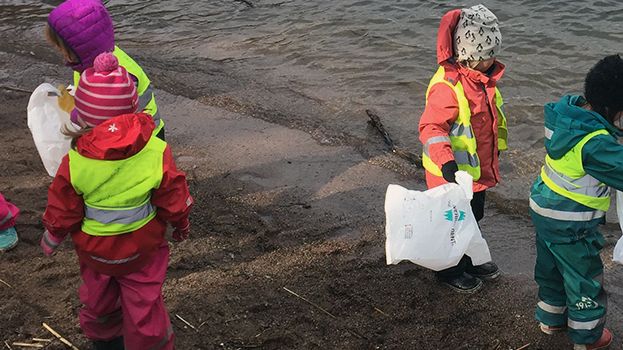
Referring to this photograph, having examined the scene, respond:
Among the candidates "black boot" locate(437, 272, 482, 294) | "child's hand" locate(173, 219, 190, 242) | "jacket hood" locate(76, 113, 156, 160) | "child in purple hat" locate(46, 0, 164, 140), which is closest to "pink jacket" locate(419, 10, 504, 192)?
"black boot" locate(437, 272, 482, 294)

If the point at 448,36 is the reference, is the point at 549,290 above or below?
below

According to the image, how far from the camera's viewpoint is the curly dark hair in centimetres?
316

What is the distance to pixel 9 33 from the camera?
11438 mm

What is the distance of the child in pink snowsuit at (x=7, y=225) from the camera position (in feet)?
14.7

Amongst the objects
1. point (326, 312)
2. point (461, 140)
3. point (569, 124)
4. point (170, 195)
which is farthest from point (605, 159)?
point (170, 195)

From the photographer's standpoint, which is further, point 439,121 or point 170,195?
point 439,121

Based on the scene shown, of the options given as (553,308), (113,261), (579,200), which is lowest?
(553,308)

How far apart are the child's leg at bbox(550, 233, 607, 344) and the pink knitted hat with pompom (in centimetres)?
233

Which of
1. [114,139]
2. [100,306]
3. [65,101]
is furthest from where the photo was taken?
[65,101]

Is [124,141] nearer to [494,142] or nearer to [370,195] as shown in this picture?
[494,142]

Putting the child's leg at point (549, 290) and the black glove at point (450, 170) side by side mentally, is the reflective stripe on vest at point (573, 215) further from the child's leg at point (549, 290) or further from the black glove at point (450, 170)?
the black glove at point (450, 170)

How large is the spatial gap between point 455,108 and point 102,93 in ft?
6.45

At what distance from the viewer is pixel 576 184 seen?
3.41m

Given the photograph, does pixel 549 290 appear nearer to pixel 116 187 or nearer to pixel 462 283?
pixel 462 283
